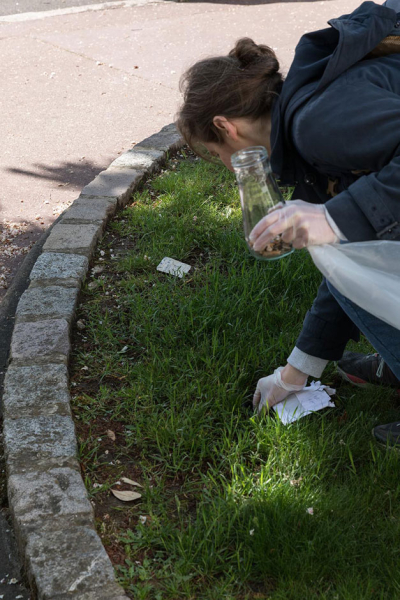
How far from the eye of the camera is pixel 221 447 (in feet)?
7.73

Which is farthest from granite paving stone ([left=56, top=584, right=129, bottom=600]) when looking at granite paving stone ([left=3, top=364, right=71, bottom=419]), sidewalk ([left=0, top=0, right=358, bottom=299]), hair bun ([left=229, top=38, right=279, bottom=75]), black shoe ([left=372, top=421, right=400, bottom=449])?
sidewalk ([left=0, top=0, right=358, bottom=299])

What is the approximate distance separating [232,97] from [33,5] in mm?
9078

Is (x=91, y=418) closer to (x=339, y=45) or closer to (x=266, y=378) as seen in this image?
(x=266, y=378)

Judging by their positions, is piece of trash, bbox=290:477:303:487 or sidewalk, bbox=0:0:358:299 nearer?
piece of trash, bbox=290:477:303:487

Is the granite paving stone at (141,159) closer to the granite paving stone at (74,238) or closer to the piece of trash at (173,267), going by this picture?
the granite paving stone at (74,238)

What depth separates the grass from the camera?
189cm

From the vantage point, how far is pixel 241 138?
2.09m

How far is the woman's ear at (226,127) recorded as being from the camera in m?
2.03

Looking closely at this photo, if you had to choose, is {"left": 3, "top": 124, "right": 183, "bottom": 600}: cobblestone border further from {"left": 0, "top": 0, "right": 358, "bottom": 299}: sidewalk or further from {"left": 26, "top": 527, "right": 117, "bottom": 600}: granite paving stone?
{"left": 0, "top": 0, "right": 358, "bottom": 299}: sidewalk

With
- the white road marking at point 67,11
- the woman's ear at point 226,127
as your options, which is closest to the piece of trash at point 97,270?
the woman's ear at point 226,127

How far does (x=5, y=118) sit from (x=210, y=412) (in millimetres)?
4240

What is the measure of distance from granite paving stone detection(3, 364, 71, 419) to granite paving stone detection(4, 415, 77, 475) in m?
0.04

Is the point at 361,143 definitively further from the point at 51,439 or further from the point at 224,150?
the point at 51,439

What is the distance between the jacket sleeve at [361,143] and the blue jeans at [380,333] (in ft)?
1.40
